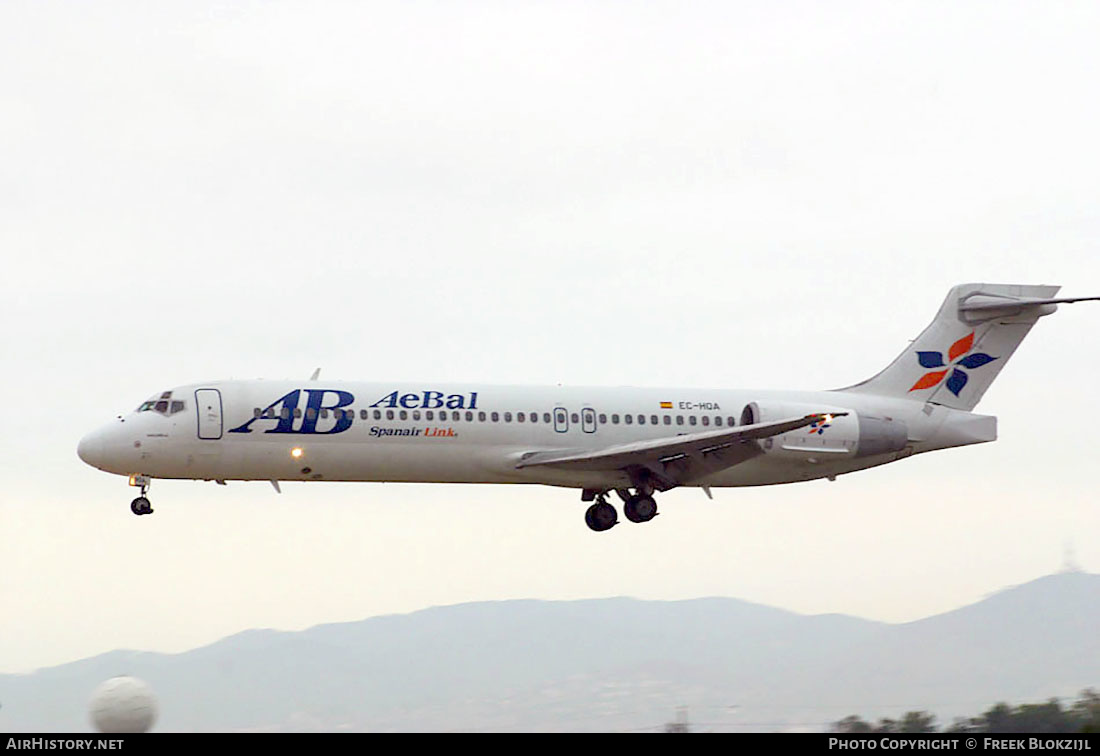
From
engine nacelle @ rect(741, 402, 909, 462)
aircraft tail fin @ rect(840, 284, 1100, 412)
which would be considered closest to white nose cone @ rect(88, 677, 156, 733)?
engine nacelle @ rect(741, 402, 909, 462)

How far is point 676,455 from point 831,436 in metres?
4.55

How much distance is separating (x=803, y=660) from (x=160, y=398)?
17.6m

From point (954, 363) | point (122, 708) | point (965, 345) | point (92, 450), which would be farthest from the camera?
point (965, 345)

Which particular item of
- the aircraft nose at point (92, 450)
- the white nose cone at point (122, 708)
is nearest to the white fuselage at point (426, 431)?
the aircraft nose at point (92, 450)

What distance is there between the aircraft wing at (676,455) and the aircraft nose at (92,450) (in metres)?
9.97

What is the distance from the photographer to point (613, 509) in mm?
48906

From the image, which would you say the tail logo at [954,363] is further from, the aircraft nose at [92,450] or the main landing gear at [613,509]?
the aircraft nose at [92,450]

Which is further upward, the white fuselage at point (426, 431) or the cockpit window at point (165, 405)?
the cockpit window at point (165, 405)

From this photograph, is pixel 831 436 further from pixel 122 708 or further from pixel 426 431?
pixel 122 708

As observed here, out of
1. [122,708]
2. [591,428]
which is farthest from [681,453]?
[122,708]

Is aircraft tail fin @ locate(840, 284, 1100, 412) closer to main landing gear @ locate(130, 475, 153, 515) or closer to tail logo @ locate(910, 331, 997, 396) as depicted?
tail logo @ locate(910, 331, 997, 396)

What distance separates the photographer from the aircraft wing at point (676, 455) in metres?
44.4

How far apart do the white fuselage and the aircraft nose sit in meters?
→ 0.02
